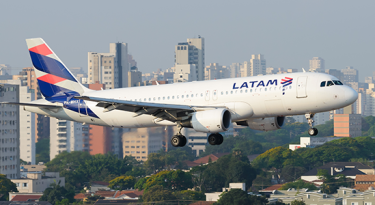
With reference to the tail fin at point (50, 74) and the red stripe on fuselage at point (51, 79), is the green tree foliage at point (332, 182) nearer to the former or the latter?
the tail fin at point (50, 74)

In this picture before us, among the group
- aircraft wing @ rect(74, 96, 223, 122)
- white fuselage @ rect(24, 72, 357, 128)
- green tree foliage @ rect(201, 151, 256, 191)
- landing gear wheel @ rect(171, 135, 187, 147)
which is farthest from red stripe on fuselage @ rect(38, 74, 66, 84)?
green tree foliage @ rect(201, 151, 256, 191)

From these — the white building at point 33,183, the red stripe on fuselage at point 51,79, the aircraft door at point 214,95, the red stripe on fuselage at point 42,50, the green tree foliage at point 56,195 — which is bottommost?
the green tree foliage at point 56,195

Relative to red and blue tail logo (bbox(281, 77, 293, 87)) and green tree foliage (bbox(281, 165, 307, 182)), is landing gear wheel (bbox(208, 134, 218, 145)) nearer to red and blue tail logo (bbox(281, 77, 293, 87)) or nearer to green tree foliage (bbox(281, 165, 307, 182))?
red and blue tail logo (bbox(281, 77, 293, 87))

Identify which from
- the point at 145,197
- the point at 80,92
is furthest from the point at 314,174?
the point at 80,92

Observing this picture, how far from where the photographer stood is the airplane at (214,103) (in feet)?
161

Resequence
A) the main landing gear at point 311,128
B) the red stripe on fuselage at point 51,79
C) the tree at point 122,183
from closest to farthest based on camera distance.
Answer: the main landing gear at point 311,128 < the red stripe on fuselage at point 51,79 < the tree at point 122,183

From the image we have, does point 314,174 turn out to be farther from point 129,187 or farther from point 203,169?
point 129,187

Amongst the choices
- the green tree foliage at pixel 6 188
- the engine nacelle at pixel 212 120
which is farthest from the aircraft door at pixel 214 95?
the green tree foliage at pixel 6 188

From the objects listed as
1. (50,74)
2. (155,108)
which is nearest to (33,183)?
(50,74)

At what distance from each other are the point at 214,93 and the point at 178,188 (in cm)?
10271

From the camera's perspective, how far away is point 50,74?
60781 millimetres

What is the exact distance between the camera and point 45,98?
197 ft

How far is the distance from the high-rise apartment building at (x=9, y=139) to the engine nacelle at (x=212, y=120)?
13989 cm

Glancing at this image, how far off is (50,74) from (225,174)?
366ft
